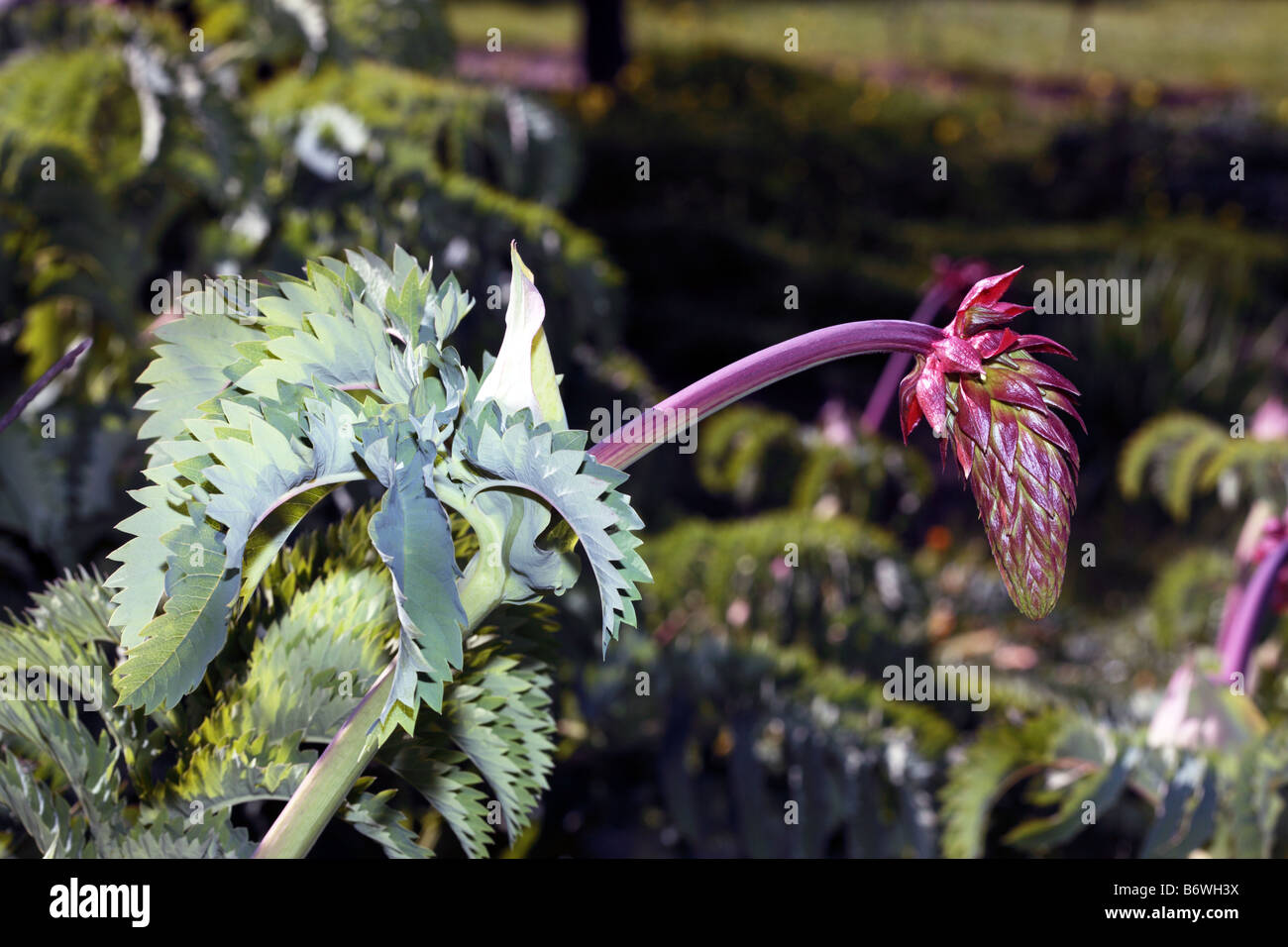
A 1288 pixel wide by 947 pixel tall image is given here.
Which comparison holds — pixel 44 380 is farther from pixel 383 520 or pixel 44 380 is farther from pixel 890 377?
pixel 890 377

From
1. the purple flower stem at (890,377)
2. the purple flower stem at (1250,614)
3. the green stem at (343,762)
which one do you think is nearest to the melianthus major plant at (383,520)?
the green stem at (343,762)

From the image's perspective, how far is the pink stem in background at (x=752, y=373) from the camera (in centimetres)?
48

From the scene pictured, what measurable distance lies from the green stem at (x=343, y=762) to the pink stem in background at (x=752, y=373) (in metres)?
0.07

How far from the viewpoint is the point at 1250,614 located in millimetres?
962

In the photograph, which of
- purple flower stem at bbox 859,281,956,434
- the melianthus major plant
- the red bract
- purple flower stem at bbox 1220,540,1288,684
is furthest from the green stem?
purple flower stem at bbox 859,281,956,434

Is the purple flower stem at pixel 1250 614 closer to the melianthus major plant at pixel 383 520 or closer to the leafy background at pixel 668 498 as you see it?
the leafy background at pixel 668 498

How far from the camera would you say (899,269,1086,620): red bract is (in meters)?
0.47

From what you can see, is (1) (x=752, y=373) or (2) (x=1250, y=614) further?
(2) (x=1250, y=614)

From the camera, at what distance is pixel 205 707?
60cm

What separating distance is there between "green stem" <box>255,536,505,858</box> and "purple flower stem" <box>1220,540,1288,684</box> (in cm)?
72

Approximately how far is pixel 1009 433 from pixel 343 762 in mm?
309

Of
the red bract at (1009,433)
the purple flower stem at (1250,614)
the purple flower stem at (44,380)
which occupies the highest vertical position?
the purple flower stem at (44,380)

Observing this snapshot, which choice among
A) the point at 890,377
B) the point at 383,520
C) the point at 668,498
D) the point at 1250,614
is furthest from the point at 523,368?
the point at 668,498
